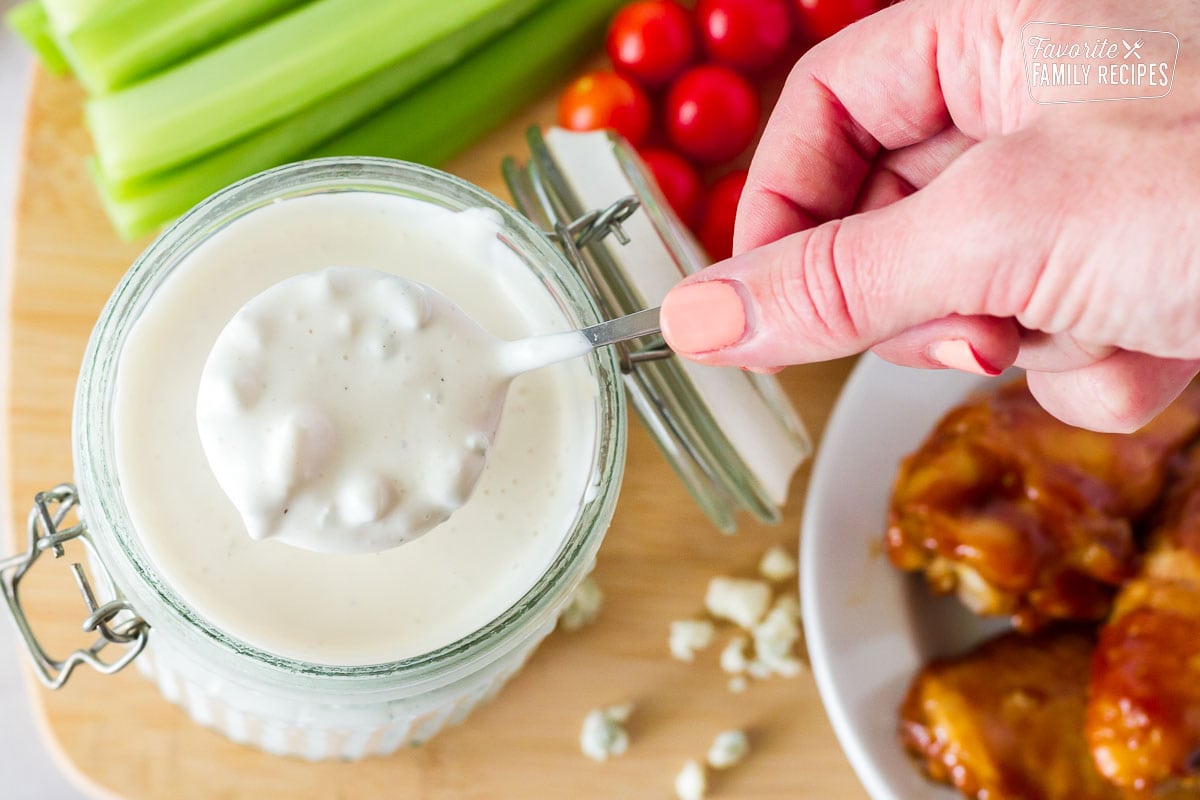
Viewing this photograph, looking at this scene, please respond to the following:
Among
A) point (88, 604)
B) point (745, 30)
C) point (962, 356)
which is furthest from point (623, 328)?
point (745, 30)

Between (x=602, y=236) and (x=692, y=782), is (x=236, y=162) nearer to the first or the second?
(x=602, y=236)

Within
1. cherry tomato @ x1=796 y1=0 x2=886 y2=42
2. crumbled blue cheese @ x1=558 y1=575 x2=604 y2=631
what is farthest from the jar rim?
cherry tomato @ x1=796 y1=0 x2=886 y2=42

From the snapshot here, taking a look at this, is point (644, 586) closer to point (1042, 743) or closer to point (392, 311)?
point (1042, 743)

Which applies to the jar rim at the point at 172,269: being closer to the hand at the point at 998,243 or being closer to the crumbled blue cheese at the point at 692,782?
the hand at the point at 998,243

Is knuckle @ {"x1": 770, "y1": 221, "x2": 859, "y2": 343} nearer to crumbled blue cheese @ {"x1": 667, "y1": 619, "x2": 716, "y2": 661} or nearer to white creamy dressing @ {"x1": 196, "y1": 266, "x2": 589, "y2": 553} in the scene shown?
white creamy dressing @ {"x1": 196, "y1": 266, "x2": 589, "y2": 553}

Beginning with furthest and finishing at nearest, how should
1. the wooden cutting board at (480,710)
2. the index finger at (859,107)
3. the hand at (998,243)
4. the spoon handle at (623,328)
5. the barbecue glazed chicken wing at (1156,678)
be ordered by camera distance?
the wooden cutting board at (480,710)
the barbecue glazed chicken wing at (1156,678)
the index finger at (859,107)
the spoon handle at (623,328)
the hand at (998,243)

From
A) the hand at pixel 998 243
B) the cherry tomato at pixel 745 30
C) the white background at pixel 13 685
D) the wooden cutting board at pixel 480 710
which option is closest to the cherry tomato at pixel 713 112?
the cherry tomato at pixel 745 30
